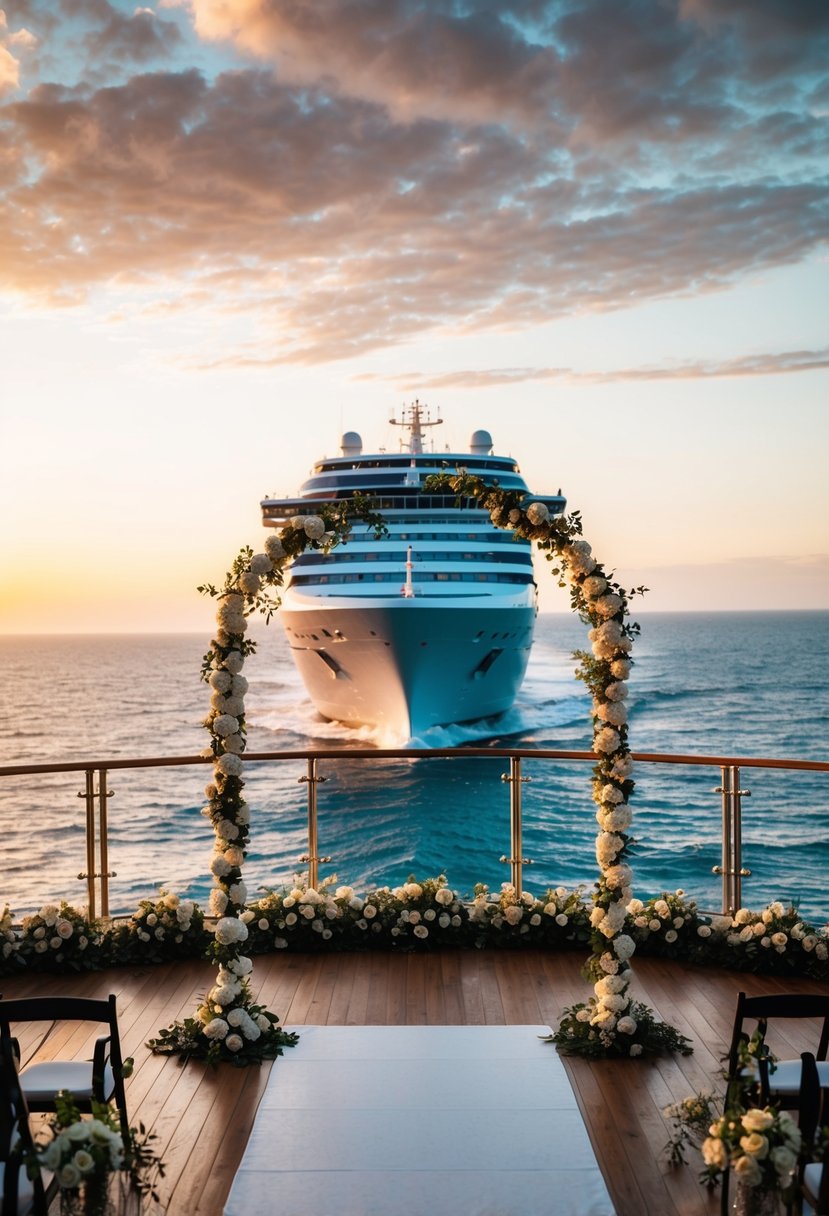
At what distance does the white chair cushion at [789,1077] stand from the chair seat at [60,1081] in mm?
2521

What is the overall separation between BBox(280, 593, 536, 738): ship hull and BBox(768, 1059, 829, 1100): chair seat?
21563 mm

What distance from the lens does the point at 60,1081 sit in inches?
150

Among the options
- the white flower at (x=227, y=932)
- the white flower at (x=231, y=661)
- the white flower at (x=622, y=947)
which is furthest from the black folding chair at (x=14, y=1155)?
the white flower at (x=622, y=947)

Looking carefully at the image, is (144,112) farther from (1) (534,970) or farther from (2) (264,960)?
(1) (534,970)

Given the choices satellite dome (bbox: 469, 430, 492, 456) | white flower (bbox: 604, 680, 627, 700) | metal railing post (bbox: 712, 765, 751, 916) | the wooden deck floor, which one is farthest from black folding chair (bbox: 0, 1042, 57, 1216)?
satellite dome (bbox: 469, 430, 492, 456)

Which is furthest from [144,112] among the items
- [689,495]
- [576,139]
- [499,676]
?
[689,495]

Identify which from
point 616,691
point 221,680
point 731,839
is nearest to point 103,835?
point 221,680

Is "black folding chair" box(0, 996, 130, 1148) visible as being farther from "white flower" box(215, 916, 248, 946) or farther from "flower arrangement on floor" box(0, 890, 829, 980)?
"flower arrangement on floor" box(0, 890, 829, 980)

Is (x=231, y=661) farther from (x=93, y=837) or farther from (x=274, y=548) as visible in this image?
(x=93, y=837)

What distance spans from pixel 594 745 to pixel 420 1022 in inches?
67.9

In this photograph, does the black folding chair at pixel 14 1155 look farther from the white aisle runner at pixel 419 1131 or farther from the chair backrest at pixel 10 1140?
the white aisle runner at pixel 419 1131

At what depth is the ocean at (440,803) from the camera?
20203 mm

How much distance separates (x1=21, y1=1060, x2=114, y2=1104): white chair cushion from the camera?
3742 mm

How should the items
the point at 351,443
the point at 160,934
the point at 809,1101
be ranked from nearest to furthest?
the point at 809,1101, the point at 160,934, the point at 351,443
